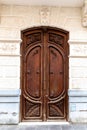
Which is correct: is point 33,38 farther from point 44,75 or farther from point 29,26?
point 44,75

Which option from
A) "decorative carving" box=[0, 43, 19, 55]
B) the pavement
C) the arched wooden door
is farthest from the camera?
the arched wooden door

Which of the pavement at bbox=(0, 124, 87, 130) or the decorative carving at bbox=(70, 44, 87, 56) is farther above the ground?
the decorative carving at bbox=(70, 44, 87, 56)

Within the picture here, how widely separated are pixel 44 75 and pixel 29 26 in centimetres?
135

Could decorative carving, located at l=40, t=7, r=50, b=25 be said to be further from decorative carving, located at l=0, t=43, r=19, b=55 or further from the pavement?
the pavement

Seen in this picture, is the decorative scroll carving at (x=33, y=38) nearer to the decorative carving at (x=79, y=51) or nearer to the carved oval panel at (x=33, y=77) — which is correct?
the carved oval panel at (x=33, y=77)

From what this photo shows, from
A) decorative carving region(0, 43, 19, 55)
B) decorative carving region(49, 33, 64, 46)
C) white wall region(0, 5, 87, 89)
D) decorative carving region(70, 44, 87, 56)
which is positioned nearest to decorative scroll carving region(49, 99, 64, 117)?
→ white wall region(0, 5, 87, 89)

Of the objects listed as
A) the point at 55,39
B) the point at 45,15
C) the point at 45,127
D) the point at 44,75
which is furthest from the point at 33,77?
the point at 45,15

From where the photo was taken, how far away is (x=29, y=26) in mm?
6414

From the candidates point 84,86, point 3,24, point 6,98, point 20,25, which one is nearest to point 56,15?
point 20,25

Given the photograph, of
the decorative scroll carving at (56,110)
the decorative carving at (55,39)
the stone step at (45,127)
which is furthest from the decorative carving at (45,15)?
the stone step at (45,127)

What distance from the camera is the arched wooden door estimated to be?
6523 mm

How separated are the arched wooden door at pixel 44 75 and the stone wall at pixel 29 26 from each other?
0.63 feet

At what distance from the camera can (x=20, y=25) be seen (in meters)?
6.41

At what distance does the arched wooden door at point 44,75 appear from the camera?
6.52 m
